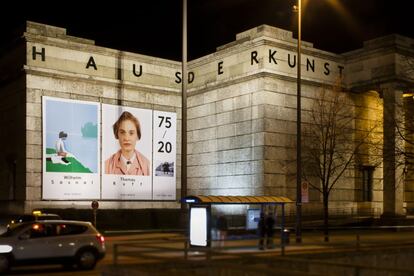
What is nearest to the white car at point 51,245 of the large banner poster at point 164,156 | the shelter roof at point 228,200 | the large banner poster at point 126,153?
the shelter roof at point 228,200

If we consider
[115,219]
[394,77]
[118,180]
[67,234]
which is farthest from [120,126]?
A: [67,234]

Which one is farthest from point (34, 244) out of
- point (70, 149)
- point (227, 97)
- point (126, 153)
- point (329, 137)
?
point (227, 97)

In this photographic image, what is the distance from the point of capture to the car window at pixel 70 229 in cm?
1953

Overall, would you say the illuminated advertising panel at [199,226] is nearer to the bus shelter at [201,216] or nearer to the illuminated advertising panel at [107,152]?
the bus shelter at [201,216]

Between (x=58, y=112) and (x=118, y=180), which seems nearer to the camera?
(x=58, y=112)

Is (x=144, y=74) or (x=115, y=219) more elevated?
(x=144, y=74)

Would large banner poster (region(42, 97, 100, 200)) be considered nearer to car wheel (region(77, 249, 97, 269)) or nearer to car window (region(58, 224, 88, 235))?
car window (region(58, 224, 88, 235))

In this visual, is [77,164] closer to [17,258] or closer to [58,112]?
[58,112]

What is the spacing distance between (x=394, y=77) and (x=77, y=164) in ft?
69.6

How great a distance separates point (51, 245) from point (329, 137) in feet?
75.5

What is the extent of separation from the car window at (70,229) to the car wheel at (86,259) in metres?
0.68

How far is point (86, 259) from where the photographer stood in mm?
19531

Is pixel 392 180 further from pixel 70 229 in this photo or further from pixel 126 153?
pixel 70 229

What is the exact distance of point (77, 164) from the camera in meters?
38.3
